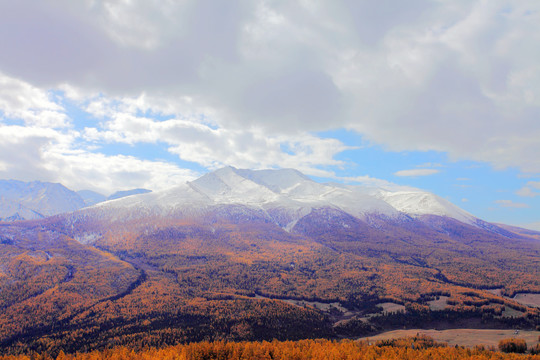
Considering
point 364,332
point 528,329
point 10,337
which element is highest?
point 528,329

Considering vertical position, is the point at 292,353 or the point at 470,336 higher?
the point at 470,336

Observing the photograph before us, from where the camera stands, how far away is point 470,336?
461ft

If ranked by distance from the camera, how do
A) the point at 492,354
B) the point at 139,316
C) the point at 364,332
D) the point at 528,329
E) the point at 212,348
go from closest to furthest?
the point at 492,354 → the point at 212,348 → the point at 528,329 → the point at 364,332 → the point at 139,316

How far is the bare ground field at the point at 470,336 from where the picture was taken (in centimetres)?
12838

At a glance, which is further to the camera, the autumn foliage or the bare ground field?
the bare ground field

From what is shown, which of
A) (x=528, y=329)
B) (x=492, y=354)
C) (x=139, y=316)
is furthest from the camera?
(x=139, y=316)

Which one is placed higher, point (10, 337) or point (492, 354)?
point (492, 354)

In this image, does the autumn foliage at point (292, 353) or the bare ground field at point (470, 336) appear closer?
the autumn foliage at point (292, 353)

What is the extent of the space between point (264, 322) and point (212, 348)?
2261 inches

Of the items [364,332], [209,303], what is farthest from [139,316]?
Result: [364,332]

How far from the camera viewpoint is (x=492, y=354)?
101m

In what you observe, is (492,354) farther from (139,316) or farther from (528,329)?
(139,316)

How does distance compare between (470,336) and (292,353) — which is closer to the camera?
(292,353)

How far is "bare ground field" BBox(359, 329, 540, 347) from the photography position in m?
128
